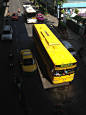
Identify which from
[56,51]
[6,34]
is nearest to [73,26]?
[6,34]

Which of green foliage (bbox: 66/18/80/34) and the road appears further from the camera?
green foliage (bbox: 66/18/80/34)


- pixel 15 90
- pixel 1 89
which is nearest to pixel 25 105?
pixel 15 90

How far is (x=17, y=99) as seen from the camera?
38.5 ft

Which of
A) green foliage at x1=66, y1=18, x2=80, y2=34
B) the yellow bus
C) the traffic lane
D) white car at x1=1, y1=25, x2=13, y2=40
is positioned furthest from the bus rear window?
green foliage at x1=66, y1=18, x2=80, y2=34

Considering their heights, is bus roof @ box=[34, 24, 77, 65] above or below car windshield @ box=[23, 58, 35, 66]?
above

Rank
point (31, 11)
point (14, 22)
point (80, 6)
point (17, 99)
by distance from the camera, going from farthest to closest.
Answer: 1. point (80, 6)
2. point (14, 22)
3. point (31, 11)
4. point (17, 99)

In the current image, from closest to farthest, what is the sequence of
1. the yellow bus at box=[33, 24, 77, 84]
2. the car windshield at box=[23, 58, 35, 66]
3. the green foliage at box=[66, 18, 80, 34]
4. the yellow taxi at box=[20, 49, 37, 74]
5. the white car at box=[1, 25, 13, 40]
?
1. the yellow bus at box=[33, 24, 77, 84]
2. the yellow taxi at box=[20, 49, 37, 74]
3. the car windshield at box=[23, 58, 35, 66]
4. the white car at box=[1, 25, 13, 40]
5. the green foliage at box=[66, 18, 80, 34]

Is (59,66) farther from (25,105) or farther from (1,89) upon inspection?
(1,89)

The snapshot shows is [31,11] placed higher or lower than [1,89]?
higher

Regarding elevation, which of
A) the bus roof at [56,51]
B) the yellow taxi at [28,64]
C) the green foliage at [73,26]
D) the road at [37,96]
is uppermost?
the green foliage at [73,26]

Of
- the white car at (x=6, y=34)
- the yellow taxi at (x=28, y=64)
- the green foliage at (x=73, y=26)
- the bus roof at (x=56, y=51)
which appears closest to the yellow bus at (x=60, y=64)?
the bus roof at (x=56, y=51)

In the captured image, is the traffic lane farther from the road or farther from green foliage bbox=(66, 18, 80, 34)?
green foliage bbox=(66, 18, 80, 34)

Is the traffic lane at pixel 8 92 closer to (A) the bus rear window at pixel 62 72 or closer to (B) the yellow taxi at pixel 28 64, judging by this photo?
(B) the yellow taxi at pixel 28 64

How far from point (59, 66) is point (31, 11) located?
25175 mm
